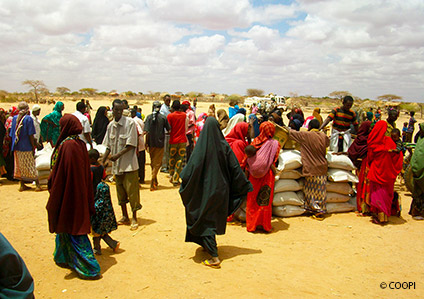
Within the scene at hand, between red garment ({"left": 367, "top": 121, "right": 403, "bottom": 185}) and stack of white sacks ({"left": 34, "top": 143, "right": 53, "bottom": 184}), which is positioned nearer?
red garment ({"left": 367, "top": 121, "right": 403, "bottom": 185})

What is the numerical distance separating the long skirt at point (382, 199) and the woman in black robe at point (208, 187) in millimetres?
3406

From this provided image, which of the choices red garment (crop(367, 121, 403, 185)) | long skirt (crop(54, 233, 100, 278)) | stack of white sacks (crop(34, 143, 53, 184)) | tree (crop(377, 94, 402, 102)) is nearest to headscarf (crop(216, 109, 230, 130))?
red garment (crop(367, 121, 403, 185))

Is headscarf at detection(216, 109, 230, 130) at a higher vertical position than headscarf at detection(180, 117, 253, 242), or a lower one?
higher

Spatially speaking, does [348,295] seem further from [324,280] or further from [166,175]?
[166,175]

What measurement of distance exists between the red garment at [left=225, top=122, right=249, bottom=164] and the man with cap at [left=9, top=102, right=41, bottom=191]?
475 centimetres

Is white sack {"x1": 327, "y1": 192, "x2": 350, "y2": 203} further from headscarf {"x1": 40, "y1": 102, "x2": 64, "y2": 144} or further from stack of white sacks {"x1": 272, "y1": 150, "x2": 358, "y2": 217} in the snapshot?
headscarf {"x1": 40, "y1": 102, "x2": 64, "y2": 144}

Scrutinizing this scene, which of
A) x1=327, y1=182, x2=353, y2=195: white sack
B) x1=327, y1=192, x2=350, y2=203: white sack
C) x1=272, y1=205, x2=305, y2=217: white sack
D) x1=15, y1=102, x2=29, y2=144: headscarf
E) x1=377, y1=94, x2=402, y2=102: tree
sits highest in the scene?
x1=377, y1=94, x2=402, y2=102: tree

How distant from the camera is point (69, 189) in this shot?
3.67m

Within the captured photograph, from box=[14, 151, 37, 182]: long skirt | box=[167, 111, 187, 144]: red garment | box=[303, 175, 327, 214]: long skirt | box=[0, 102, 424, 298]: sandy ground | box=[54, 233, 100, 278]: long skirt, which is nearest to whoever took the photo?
box=[0, 102, 424, 298]: sandy ground

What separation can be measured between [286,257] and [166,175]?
545 centimetres

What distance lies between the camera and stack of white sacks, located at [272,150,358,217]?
6098 millimetres

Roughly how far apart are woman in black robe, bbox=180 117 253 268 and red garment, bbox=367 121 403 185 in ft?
10.9

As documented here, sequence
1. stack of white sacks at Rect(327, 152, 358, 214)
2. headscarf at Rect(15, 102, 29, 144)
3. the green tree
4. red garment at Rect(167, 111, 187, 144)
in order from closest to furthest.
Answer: stack of white sacks at Rect(327, 152, 358, 214)
headscarf at Rect(15, 102, 29, 144)
red garment at Rect(167, 111, 187, 144)
the green tree

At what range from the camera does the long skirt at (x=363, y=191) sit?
20.5ft
